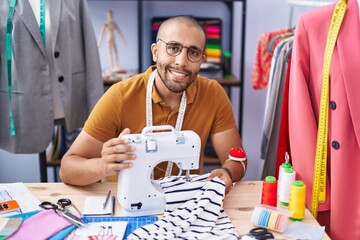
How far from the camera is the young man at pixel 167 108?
193 cm

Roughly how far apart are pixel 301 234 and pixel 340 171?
1.26ft

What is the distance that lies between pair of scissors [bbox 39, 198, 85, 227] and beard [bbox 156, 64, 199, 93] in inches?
24.4

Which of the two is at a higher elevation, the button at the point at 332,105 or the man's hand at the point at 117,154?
the button at the point at 332,105

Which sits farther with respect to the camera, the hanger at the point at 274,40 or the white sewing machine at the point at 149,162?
the hanger at the point at 274,40

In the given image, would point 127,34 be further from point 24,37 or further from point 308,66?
point 308,66

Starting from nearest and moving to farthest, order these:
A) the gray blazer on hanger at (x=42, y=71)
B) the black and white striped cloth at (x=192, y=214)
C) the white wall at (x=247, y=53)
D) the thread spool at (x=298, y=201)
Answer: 1. the black and white striped cloth at (x=192, y=214)
2. the thread spool at (x=298, y=201)
3. the gray blazer on hanger at (x=42, y=71)
4. the white wall at (x=247, y=53)

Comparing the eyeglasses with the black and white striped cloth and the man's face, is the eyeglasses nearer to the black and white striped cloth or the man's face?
the man's face

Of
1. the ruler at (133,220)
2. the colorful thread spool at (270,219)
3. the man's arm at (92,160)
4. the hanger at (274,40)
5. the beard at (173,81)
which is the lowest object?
the ruler at (133,220)

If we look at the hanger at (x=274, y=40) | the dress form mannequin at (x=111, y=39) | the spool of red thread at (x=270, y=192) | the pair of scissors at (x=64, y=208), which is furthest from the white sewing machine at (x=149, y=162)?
the dress form mannequin at (x=111, y=39)

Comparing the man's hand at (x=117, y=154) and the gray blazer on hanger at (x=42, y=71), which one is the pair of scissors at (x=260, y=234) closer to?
the man's hand at (x=117, y=154)

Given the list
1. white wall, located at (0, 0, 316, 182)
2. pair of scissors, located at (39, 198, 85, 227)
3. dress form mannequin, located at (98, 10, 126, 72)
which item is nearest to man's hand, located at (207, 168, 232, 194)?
pair of scissors, located at (39, 198, 85, 227)

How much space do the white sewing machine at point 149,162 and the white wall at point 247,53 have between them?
2.24 m

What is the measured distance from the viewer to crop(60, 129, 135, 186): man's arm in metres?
1.61

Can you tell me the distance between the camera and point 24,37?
2.61 m
